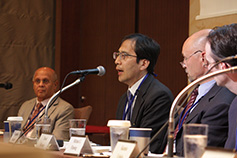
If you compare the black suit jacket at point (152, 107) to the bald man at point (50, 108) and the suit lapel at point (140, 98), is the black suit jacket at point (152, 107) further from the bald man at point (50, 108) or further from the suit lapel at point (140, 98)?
the bald man at point (50, 108)

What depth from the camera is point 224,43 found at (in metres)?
1.81

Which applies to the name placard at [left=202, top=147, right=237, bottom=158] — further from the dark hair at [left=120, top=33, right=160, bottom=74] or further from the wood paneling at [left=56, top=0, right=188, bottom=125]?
the wood paneling at [left=56, top=0, right=188, bottom=125]

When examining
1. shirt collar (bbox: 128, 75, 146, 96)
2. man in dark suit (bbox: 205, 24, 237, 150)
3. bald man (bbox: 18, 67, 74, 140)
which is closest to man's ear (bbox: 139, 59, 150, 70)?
shirt collar (bbox: 128, 75, 146, 96)

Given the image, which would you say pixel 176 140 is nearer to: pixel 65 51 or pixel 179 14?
pixel 179 14

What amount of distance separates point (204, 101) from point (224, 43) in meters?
0.53

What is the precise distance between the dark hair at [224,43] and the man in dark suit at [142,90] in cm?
114

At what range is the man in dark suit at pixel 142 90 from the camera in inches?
118

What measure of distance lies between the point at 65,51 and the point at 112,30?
1.01 meters

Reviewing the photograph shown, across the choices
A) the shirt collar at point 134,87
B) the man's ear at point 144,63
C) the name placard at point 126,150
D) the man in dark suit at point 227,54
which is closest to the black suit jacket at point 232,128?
the man in dark suit at point 227,54

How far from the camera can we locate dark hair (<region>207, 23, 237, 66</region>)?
1.79 metres

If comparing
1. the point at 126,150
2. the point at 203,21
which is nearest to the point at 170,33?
the point at 203,21

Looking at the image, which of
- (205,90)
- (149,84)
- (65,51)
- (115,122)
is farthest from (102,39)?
(115,122)

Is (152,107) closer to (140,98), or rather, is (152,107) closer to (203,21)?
(140,98)

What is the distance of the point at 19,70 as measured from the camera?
6504 millimetres
